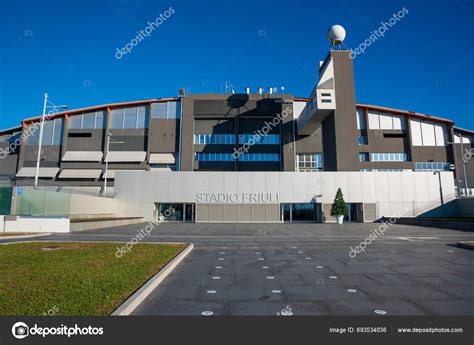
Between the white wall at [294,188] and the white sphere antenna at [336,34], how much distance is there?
1781cm

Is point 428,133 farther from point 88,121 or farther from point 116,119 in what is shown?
point 88,121

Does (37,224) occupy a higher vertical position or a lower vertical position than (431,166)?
lower

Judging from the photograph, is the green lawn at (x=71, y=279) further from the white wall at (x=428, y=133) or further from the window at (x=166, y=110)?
the white wall at (x=428, y=133)

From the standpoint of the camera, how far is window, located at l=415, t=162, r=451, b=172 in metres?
50.5

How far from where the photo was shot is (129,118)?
51.1 metres

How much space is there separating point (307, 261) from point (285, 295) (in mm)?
3921

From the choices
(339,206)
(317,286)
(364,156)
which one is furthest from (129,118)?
(317,286)

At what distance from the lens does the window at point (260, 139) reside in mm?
48000

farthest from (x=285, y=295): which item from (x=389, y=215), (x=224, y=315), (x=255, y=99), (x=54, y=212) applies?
(x=255, y=99)

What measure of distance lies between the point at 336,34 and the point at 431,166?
102 ft

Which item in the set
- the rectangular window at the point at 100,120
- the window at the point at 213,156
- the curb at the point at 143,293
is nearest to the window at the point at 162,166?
the window at the point at 213,156
